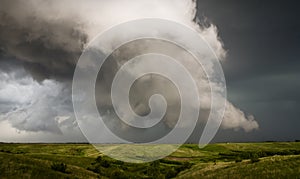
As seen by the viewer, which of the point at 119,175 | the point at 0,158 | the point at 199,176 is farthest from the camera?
the point at 119,175

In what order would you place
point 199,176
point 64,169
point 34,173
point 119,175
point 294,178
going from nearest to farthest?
1. point 294,178
2. point 34,173
3. point 64,169
4. point 199,176
5. point 119,175

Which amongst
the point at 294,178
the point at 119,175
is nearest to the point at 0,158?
the point at 119,175

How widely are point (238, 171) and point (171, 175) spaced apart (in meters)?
22.9

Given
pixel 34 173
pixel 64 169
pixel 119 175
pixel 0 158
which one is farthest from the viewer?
pixel 119 175

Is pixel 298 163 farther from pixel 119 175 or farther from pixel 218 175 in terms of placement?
pixel 119 175

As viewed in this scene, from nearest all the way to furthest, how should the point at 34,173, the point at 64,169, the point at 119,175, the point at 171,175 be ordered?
the point at 34,173, the point at 64,169, the point at 119,175, the point at 171,175

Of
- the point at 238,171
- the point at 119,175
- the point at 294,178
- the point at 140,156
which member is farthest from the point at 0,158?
the point at 140,156

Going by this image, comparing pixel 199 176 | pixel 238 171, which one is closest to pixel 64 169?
pixel 199 176

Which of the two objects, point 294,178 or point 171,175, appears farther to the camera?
point 171,175

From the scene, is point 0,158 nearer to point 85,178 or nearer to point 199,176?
point 85,178

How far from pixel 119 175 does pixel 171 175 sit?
449 inches

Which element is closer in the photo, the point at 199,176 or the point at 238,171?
the point at 238,171

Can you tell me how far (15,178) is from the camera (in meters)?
37.0

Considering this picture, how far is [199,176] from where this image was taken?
49375mm
